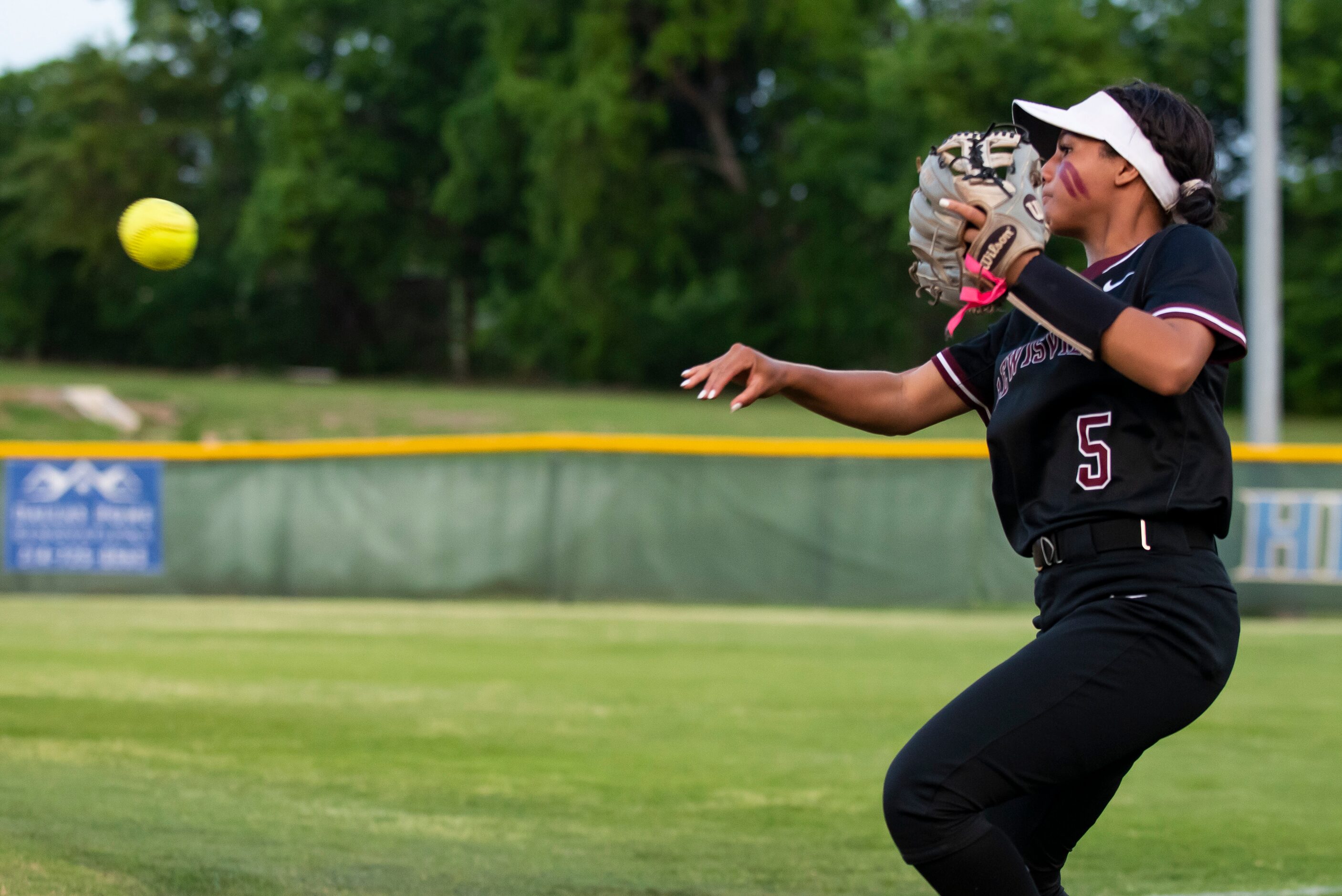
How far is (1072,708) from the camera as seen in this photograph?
98.2 inches

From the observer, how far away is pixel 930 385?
3.16 m

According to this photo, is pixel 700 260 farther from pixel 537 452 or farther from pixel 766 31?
pixel 537 452

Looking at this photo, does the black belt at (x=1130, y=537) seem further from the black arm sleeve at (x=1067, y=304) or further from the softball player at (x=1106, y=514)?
the black arm sleeve at (x=1067, y=304)

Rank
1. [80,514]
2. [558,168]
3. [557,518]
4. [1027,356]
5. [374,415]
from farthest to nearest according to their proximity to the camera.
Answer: [558,168]
[374,415]
[557,518]
[80,514]
[1027,356]

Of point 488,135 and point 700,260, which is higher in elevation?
point 488,135

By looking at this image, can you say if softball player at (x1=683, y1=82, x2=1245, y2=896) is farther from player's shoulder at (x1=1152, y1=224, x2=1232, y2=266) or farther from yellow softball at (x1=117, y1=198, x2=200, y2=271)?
yellow softball at (x1=117, y1=198, x2=200, y2=271)

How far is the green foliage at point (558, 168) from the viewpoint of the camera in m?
37.1

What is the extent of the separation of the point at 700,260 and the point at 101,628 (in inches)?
1305

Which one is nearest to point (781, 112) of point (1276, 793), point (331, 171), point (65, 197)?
point (331, 171)

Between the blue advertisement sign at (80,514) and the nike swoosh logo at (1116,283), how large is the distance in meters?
12.3

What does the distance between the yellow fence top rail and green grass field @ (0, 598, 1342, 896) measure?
9.71 ft

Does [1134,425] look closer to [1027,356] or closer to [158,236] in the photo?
[1027,356]

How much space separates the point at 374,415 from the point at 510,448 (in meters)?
18.8

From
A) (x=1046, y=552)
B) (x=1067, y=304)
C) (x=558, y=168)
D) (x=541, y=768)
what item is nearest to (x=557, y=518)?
(x=541, y=768)
